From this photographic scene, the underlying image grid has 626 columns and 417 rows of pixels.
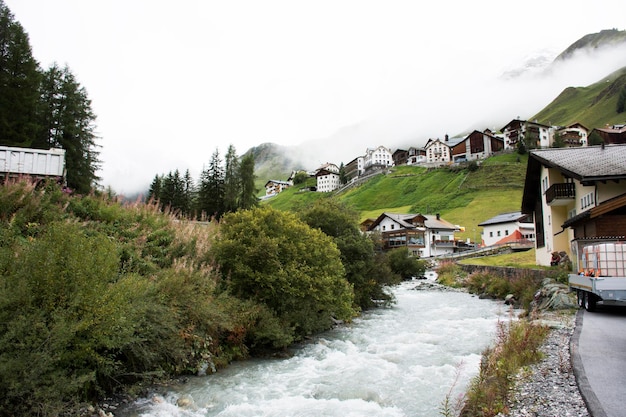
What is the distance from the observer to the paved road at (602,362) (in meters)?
6.62

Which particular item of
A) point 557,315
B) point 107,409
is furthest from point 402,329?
point 107,409

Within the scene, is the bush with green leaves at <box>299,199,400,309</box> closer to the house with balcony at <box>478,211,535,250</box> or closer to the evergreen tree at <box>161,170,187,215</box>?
the evergreen tree at <box>161,170,187,215</box>

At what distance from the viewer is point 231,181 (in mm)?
57875

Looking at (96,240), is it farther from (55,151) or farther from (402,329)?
(402,329)

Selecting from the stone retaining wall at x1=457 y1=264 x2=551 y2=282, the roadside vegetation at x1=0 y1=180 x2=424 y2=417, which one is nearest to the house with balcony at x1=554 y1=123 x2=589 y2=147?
the stone retaining wall at x1=457 y1=264 x2=551 y2=282

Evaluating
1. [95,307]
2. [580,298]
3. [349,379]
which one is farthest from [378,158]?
[95,307]

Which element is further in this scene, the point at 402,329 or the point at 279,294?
the point at 402,329

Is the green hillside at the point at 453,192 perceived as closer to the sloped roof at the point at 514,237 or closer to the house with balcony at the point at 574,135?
the house with balcony at the point at 574,135

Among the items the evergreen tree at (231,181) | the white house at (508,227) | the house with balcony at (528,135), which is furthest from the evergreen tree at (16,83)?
the house with balcony at (528,135)

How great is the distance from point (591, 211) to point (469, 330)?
10.3m

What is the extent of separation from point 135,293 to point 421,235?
77367 mm

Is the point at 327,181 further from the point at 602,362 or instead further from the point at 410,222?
the point at 602,362

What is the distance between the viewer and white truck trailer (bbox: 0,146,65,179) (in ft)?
53.8

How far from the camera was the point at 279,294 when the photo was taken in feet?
50.1
